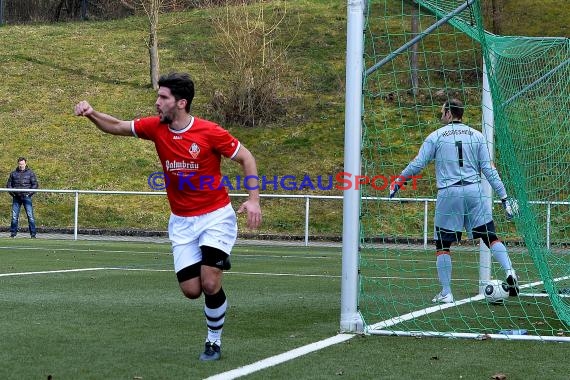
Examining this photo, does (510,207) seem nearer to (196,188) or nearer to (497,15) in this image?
(196,188)

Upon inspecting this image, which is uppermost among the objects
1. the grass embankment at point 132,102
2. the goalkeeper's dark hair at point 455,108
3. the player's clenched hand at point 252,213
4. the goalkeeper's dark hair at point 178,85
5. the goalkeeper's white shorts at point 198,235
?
the grass embankment at point 132,102

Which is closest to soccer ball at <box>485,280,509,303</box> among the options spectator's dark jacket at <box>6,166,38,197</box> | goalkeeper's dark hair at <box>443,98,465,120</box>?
goalkeeper's dark hair at <box>443,98,465,120</box>

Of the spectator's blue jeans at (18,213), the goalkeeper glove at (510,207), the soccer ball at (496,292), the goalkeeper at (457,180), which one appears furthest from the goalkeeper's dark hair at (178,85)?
the spectator's blue jeans at (18,213)

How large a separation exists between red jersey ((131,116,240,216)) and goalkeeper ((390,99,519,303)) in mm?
3645

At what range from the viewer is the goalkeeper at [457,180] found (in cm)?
1036

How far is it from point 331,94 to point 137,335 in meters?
31.1

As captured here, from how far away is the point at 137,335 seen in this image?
25.4ft

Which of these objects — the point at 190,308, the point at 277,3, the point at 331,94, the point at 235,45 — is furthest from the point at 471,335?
the point at 277,3

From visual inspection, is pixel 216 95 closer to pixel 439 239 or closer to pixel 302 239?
pixel 302 239

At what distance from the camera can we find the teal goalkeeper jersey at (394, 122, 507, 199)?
34.0ft

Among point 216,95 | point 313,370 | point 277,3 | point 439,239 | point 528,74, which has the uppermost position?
point 277,3

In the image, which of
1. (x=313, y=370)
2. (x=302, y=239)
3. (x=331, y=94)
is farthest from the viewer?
(x=331, y=94)

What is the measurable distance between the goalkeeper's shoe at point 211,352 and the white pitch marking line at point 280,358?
0.96 feet

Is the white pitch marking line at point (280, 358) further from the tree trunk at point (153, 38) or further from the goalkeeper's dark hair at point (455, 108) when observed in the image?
the tree trunk at point (153, 38)
